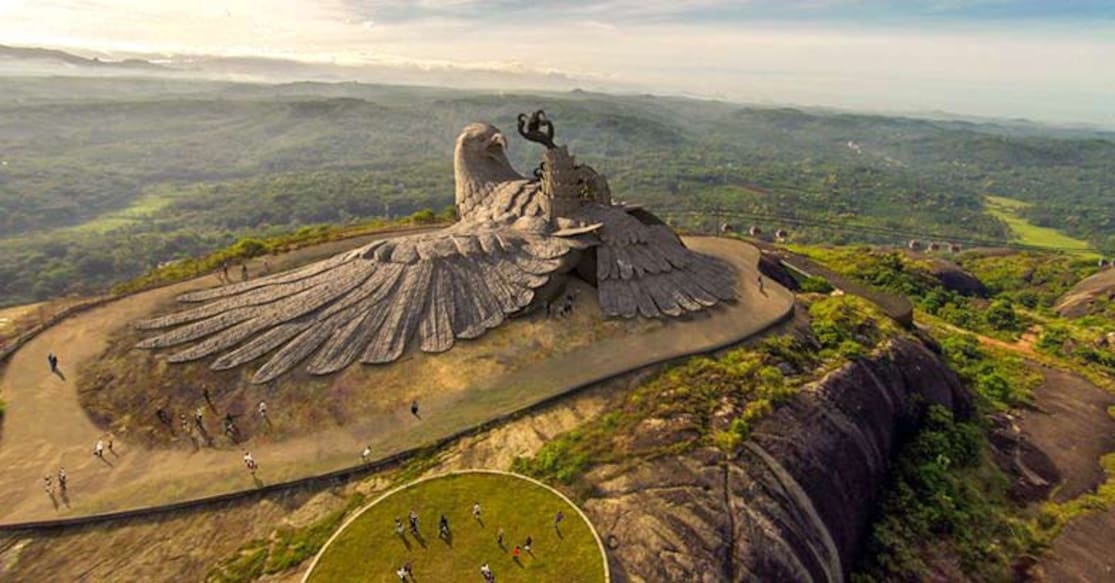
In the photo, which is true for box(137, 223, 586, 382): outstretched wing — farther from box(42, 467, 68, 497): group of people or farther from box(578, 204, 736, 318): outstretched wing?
box(42, 467, 68, 497): group of people

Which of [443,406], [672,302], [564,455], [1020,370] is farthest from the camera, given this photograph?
[1020,370]

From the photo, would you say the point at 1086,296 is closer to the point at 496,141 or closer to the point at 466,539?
the point at 496,141

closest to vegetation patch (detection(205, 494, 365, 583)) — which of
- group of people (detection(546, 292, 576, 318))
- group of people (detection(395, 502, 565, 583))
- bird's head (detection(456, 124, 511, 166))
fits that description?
group of people (detection(395, 502, 565, 583))

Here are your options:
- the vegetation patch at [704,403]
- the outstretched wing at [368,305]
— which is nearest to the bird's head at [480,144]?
the outstretched wing at [368,305]

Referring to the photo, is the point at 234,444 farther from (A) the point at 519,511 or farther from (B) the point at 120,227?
(B) the point at 120,227

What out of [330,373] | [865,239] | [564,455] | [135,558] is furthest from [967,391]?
[865,239]

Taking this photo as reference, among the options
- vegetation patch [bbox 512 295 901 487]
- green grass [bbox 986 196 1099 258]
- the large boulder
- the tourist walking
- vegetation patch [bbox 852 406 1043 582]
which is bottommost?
green grass [bbox 986 196 1099 258]

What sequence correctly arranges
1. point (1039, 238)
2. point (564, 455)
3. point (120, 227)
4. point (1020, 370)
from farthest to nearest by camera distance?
1. point (1039, 238)
2. point (120, 227)
3. point (1020, 370)
4. point (564, 455)

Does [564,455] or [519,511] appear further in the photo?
[564,455]
